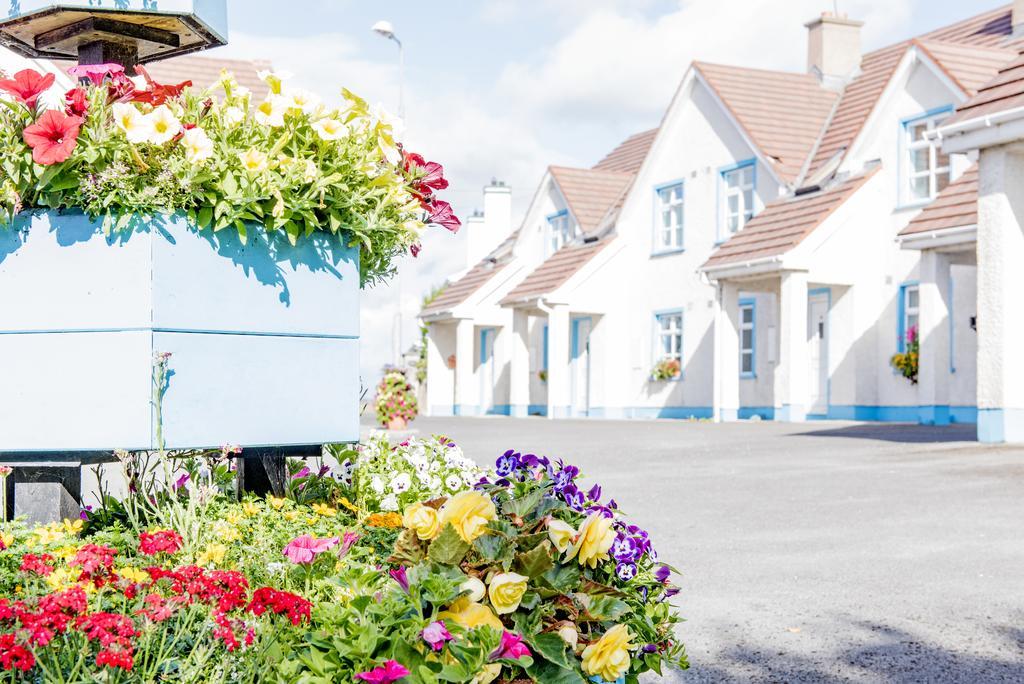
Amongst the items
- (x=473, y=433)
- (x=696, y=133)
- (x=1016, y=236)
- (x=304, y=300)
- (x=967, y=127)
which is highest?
(x=696, y=133)

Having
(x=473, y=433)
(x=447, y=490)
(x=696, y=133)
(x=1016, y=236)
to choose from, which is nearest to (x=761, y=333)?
(x=696, y=133)

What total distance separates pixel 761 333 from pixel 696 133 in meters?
4.89

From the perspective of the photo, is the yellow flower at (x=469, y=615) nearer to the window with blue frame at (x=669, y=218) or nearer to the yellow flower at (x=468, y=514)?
the yellow flower at (x=468, y=514)

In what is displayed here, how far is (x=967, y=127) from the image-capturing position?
13.1 metres

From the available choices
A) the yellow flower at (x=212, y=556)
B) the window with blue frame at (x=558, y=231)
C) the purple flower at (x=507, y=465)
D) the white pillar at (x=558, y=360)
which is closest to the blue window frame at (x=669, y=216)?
the white pillar at (x=558, y=360)

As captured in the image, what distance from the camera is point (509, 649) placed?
2.79 meters

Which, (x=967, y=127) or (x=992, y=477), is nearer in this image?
(x=992, y=477)

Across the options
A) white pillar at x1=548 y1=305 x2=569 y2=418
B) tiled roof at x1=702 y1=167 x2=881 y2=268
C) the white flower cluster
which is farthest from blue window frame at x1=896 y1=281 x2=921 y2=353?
the white flower cluster

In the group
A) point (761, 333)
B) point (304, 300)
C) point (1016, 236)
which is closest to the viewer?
point (304, 300)

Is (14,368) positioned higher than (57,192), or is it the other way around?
(57,192)

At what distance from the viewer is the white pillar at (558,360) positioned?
89.5 feet

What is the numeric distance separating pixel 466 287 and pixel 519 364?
5.23m

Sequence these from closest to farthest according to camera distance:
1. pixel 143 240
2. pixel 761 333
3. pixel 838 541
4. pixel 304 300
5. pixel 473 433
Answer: pixel 143 240, pixel 304 300, pixel 838 541, pixel 473 433, pixel 761 333

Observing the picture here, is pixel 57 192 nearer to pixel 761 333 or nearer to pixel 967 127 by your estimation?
pixel 967 127
